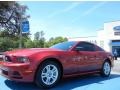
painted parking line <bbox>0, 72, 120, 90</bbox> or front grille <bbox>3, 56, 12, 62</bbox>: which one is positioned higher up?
front grille <bbox>3, 56, 12, 62</bbox>

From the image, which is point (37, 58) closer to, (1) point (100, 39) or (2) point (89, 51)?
(2) point (89, 51)

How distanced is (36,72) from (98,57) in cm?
268

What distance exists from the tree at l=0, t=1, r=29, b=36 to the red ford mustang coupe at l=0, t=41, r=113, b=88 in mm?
17148

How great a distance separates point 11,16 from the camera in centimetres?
2455

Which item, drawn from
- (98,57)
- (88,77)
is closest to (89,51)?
(98,57)

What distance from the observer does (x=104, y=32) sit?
4247 cm

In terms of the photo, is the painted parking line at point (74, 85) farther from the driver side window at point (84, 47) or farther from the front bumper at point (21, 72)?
the driver side window at point (84, 47)

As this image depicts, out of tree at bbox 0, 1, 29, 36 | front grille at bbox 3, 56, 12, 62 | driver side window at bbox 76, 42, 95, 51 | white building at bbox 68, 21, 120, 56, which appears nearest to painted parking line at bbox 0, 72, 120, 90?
front grille at bbox 3, 56, 12, 62

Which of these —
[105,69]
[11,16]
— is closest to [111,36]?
[11,16]

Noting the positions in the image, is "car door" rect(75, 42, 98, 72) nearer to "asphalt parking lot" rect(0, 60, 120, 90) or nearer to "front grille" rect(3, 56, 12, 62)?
"asphalt parking lot" rect(0, 60, 120, 90)

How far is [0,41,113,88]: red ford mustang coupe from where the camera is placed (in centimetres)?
552

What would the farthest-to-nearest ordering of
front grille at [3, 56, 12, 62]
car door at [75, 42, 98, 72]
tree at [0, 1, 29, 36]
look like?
tree at [0, 1, 29, 36] < car door at [75, 42, 98, 72] < front grille at [3, 56, 12, 62]

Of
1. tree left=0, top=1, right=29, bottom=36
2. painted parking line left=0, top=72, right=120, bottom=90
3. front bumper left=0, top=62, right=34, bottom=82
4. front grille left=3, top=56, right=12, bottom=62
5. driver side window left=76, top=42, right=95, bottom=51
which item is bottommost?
painted parking line left=0, top=72, right=120, bottom=90

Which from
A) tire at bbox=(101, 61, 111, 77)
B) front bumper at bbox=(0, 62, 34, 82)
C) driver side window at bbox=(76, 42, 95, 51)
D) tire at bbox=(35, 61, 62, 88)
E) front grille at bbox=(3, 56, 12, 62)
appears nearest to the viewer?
front bumper at bbox=(0, 62, 34, 82)
